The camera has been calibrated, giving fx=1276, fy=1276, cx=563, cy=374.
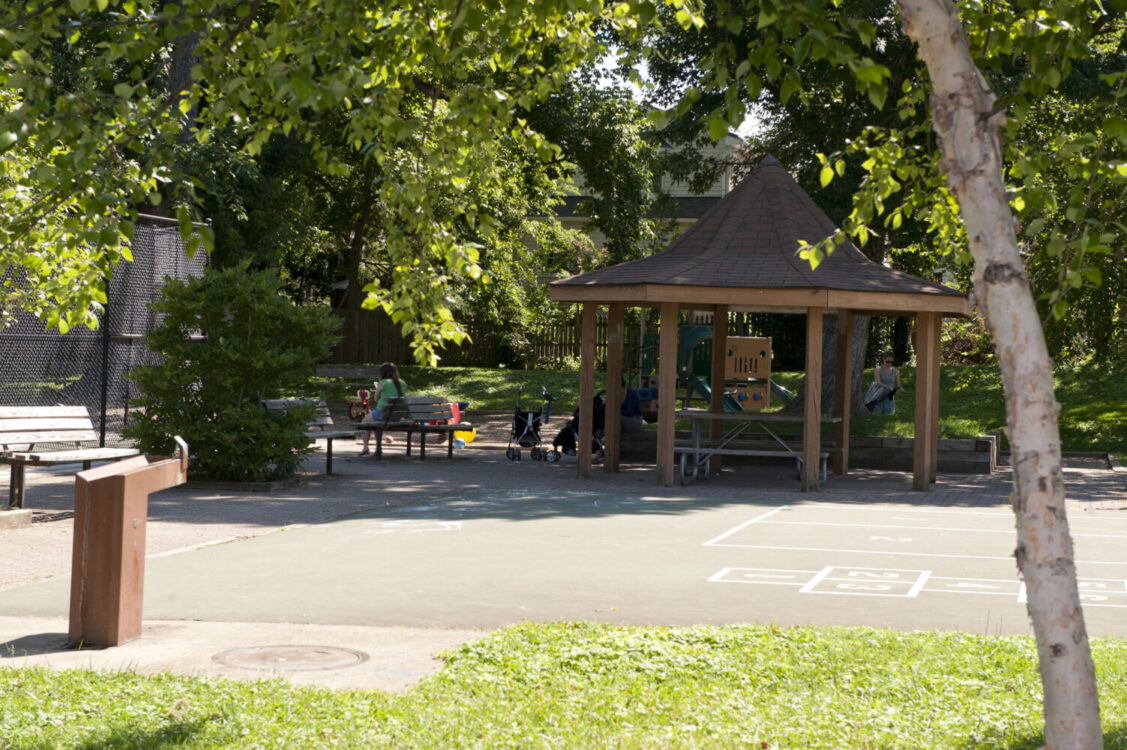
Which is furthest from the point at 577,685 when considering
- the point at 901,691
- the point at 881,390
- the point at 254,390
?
the point at 881,390

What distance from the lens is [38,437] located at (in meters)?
14.1

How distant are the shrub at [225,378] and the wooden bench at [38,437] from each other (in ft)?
4.35

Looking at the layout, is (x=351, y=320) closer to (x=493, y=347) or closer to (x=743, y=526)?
(x=493, y=347)

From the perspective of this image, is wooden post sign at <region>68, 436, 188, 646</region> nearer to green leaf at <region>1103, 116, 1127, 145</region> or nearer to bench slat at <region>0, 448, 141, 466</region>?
green leaf at <region>1103, 116, 1127, 145</region>

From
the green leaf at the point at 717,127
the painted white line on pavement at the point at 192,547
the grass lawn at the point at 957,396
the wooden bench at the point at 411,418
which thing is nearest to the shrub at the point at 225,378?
the wooden bench at the point at 411,418

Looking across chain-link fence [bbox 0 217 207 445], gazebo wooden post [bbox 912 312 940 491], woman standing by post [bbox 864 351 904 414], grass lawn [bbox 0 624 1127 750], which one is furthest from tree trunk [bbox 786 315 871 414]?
grass lawn [bbox 0 624 1127 750]

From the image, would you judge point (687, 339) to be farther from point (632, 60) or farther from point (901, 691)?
point (901, 691)

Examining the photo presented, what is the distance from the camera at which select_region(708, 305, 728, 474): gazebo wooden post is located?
21.1 m

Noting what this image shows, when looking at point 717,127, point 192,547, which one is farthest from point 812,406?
point 717,127

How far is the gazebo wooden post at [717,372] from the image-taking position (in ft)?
69.3

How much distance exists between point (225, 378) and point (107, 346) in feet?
9.60

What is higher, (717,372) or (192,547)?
(717,372)

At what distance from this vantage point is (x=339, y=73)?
5234 mm

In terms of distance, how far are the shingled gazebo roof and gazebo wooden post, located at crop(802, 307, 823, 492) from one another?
45 cm
